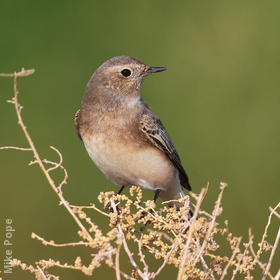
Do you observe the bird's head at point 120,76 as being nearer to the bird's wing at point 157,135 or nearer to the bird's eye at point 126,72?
the bird's eye at point 126,72

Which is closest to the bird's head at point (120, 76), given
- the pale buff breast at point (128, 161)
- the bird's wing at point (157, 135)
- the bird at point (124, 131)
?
the bird at point (124, 131)

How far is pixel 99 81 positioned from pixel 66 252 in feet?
6.39

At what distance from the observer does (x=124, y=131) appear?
4.35 m

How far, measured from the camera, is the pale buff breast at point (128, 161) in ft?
14.0

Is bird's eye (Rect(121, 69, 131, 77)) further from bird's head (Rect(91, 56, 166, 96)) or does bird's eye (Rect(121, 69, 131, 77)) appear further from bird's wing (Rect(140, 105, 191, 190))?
bird's wing (Rect(140, 105, 191, 190))

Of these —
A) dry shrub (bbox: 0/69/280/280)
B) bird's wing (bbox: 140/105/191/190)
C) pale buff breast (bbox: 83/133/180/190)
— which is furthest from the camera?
bird's wing (bbox: 140/105/191/190)

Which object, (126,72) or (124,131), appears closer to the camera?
(124,131)

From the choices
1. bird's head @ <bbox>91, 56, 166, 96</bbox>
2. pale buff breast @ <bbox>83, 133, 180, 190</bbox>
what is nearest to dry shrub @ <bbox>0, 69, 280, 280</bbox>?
pale buff breast @ <bbox>83, 133, 180, 190</bbox>

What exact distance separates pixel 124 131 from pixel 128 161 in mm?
247

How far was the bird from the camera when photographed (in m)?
4.31

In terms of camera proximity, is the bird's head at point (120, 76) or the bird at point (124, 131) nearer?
the bird at point (124, 131)

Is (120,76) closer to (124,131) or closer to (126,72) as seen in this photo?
(126,72)

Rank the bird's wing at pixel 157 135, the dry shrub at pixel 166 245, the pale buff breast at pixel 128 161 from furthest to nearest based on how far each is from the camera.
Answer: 1. the bird's wing at pixel 157 135
2. the pale buff breast at pixel 128 161
3. the dry shrub at pixel 166 245

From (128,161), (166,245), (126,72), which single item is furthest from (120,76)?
(166,245)
